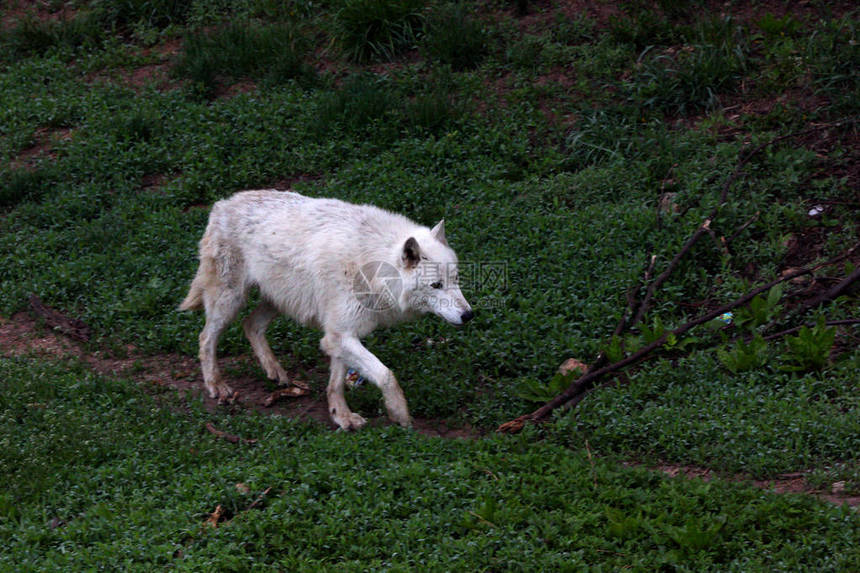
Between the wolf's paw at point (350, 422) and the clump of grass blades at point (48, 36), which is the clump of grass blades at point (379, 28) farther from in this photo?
the wolf's paw at point (350, 422)

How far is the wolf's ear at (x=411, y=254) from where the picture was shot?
282 inches

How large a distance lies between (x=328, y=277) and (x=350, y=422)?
1177mm

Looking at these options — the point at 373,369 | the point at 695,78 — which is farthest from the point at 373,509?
the point at 695,78

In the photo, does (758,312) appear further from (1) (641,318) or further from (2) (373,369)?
(2) (373,369)

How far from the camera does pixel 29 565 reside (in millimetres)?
5445

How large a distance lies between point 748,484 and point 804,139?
5.32m

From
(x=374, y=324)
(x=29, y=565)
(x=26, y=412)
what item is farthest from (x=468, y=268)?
(x=29, y=565)

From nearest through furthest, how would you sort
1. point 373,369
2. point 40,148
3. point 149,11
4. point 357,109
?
point 373,369, point 357,109, point 40,148, point 149,11

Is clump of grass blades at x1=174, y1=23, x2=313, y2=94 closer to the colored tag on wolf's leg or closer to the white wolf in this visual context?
the white wolf

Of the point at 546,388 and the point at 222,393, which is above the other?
the point at 546,388

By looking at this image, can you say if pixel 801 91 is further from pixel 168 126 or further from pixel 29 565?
pixel 29 565
